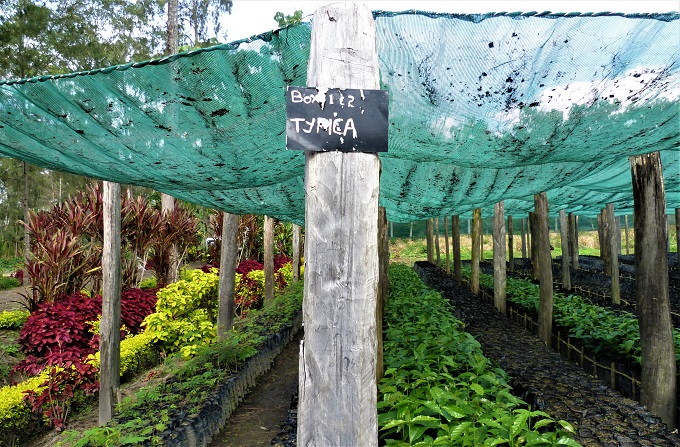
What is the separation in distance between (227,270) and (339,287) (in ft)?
16.3

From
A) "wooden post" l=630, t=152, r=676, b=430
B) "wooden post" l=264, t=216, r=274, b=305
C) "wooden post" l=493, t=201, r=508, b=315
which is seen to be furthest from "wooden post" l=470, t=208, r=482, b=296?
"wooden post" l=630, t=152, r=676, b=430

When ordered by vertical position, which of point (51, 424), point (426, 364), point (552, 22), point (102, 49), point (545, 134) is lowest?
point (51, 424)

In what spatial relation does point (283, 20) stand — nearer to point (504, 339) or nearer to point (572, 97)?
point (504, 339)

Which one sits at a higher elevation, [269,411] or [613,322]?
[613,322]

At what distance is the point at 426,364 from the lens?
3760mm

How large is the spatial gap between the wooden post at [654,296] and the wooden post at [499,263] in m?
4.54

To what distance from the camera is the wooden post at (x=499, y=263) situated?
8180mm

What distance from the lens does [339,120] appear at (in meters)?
1.60

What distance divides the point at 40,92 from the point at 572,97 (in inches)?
98.7

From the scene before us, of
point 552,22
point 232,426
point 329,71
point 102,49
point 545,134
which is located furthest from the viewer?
point 102,49

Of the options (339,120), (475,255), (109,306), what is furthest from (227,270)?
(475,255)

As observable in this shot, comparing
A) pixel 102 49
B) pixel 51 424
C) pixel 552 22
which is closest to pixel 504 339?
pixel 552 22

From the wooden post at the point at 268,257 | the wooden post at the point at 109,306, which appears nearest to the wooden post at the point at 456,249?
the wooden post at the point at 268,257

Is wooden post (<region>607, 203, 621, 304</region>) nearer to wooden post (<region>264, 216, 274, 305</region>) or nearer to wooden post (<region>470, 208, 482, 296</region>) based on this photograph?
wooden post (<region>470, 208, 482, 296</region>)
